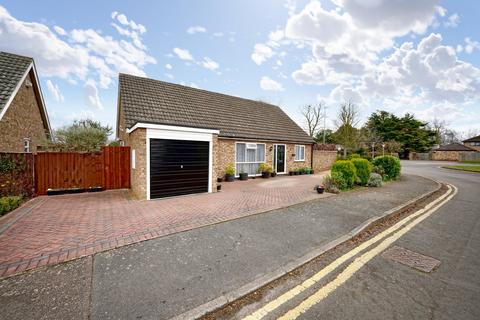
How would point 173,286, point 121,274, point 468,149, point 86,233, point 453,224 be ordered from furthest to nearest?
point 468,149 < point 453,224 < point 86,233 < point 121,274 < point 173,286

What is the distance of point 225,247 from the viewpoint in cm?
416

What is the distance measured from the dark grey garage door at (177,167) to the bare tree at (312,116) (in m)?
31.4

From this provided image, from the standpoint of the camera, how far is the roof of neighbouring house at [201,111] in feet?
36.4

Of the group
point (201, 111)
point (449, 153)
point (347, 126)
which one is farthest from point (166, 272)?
point (449, 153)

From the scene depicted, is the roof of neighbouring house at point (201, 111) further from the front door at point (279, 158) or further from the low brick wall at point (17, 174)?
the low brick wall at point (17, 174)

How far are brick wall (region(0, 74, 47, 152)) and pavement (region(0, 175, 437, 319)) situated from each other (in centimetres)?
1016

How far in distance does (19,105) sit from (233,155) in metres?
11.7

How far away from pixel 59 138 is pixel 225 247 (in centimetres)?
1156

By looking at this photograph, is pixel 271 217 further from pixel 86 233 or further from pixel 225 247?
pixel 86 233

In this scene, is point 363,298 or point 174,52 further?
point 174,52

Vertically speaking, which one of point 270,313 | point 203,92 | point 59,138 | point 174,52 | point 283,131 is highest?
point 174,52

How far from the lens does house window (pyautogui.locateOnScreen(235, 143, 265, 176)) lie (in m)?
13.8

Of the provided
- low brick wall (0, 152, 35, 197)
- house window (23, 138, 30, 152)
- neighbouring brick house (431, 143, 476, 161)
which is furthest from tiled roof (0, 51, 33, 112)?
neighbouring brick house (431, 143, 476, 161)

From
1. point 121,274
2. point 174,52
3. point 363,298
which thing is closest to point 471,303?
point 363,298
